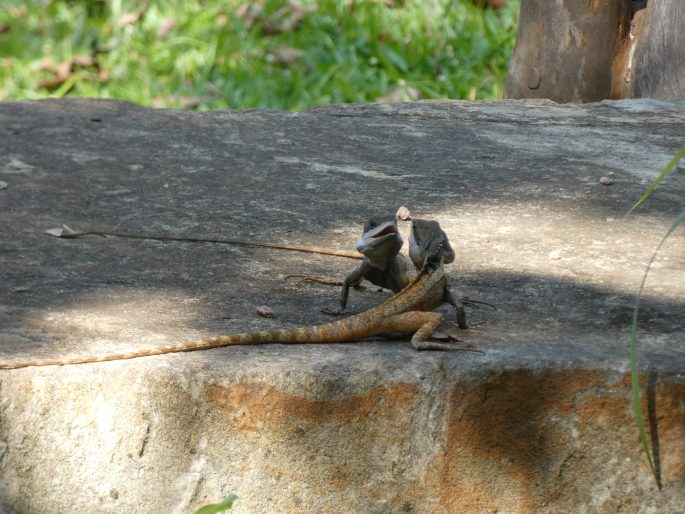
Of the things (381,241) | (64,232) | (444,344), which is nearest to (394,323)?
(444,344)

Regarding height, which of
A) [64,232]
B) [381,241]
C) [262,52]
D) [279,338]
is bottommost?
[262,52]

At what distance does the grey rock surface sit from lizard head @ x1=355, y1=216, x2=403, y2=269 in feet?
0.52

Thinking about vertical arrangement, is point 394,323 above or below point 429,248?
below

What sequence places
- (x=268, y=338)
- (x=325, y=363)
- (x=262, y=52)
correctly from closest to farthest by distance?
1. (x=325, y=363)
2. (x=268, y=338)
3. (x=262, y=52)

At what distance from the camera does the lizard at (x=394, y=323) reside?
2470 mm

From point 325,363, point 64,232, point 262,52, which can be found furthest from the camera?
point 262,52

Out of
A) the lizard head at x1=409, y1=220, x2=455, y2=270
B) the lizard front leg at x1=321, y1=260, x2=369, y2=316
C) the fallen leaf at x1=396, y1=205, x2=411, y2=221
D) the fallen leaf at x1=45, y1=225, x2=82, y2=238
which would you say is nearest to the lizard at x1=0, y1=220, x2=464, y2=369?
the lizard head at x1=409, y1=220, x2=455, y2=270

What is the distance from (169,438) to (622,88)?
12.4 ft

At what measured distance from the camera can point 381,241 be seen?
9.07ft

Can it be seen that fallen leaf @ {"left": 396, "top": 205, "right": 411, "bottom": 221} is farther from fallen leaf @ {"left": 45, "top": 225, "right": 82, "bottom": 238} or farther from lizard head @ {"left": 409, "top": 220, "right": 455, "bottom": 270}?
fallen leaf @ {"left": 45, "top": 225, "right": 82, "bottom": 238}

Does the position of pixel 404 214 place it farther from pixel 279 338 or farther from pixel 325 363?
pixel 325 363

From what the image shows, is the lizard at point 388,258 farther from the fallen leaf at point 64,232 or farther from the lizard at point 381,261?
the fallen leaf at point 64,232

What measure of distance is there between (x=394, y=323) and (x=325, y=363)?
0.84ft

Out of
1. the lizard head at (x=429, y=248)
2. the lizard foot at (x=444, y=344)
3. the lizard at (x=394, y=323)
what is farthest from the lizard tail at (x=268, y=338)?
the lizard head at (x=429, y=248)
